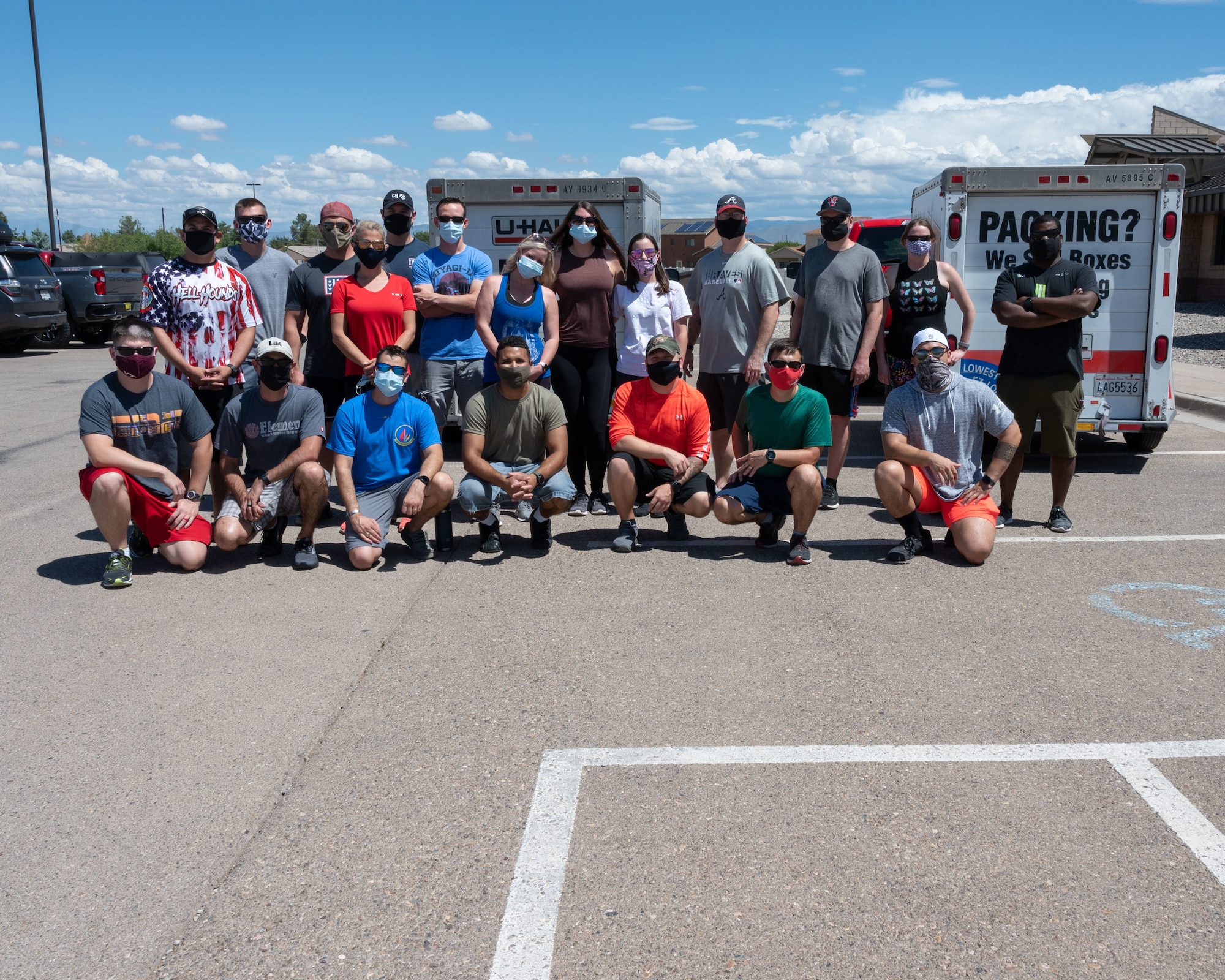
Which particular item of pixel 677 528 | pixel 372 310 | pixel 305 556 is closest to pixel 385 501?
pixel 305 556

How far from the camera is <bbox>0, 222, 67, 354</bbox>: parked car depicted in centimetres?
1988

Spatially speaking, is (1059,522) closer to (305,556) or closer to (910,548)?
(910,548)

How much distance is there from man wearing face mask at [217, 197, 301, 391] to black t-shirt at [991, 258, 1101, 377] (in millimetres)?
4943

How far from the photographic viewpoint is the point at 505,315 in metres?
7.20

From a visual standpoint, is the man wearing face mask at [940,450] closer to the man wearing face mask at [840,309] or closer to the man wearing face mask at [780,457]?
the man wearing face mask at [780,457]

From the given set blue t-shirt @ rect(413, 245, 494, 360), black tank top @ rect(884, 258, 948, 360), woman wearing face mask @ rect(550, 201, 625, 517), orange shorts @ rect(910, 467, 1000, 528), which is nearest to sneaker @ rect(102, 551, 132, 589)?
blue t-shirt @ rect(413, 245, 494, 360)

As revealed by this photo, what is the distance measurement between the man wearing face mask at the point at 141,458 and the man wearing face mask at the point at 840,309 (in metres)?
4.08

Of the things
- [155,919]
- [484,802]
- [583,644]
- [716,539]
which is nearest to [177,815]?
[155,919]

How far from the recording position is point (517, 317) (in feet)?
23.6

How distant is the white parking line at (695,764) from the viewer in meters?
2.86

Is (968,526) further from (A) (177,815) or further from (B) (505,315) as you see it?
(A) (177,815)

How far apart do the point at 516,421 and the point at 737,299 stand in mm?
1864

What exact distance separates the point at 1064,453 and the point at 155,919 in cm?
623

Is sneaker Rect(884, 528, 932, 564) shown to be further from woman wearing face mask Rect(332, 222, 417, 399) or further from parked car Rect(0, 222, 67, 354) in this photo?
parked car Rect(0, 222, 67, 354)
